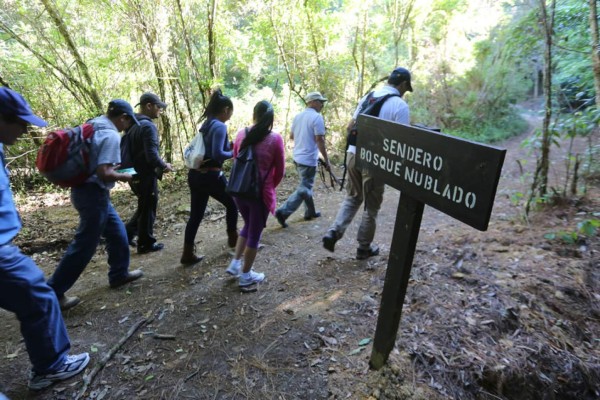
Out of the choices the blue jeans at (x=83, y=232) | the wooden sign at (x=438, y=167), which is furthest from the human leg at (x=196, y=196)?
the wooden sign at (x=438, y=167)

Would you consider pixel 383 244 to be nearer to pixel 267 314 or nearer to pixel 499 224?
pixel 499 224

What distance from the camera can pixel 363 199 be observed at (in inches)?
165

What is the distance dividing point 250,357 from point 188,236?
196 centimetres

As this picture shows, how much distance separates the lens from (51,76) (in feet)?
25.1

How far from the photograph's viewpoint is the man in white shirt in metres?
5.35

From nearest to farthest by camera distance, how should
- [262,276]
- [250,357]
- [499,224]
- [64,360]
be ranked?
[64,360], [250,357], [262,276], [499,224]

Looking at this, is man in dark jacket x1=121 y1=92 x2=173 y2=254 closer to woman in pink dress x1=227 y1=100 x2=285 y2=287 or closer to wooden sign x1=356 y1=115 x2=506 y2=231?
woman in pink dress x1=227 y1=100 x2=285 y2=287

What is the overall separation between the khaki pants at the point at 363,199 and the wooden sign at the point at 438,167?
5.35ft

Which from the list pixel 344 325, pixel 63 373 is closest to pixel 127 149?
pixel 63 373

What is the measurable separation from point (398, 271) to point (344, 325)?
999 mm

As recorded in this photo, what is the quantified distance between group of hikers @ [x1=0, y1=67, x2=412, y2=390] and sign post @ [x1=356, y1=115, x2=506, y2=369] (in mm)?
298

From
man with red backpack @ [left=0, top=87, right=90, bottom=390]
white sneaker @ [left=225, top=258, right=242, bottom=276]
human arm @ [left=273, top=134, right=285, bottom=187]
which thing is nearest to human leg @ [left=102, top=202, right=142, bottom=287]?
white sneaker @ [left=225, top=258, right=242, bottom=276]

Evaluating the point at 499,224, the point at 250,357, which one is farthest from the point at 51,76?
the point at 499,224

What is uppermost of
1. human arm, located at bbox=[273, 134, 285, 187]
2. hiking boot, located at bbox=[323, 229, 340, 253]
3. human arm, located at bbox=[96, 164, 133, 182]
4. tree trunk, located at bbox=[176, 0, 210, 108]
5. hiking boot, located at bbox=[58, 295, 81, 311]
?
tree trunk, located at bbox=[176, 0, 210, 108]
